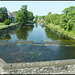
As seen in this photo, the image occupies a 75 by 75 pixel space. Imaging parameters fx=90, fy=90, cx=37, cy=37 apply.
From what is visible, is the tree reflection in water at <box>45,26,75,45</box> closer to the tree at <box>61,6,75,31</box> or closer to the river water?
the river water

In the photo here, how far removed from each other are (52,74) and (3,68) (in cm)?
295

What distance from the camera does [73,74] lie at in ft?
17.8

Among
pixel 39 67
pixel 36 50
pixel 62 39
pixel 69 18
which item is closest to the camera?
pixel 39 67

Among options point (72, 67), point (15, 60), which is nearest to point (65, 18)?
point (15, 60)

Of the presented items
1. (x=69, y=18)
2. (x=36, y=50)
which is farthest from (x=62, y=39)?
(x=36, y=50)

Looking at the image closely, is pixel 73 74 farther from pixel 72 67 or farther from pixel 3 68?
pixel 3 68

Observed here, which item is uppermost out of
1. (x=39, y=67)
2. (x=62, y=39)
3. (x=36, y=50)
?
(x=39, y=67)

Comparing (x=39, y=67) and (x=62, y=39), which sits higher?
(x=39, y=67)

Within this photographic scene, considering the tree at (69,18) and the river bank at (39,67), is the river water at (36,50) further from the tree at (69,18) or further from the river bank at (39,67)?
the tree at (69,18)

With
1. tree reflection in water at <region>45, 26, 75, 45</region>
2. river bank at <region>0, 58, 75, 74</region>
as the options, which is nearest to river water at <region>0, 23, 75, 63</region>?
tree reflection in water at <region>45, 26, 75, 45</region>

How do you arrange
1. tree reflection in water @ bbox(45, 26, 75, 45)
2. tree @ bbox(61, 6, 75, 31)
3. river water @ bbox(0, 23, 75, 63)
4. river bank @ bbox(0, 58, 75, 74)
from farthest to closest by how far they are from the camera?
tree @ bbox(61, 6, 75, 31), tree reflection in water @ bbox(45, 26, 75, 45), river water @ bbox(0, 23, 75, 63), river bank @ bbox(0, 58, 75, 74)

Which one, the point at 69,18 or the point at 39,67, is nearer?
the point at 39,67

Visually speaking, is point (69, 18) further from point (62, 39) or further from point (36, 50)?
point (36, 50)

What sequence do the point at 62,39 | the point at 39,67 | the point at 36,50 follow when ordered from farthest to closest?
the point at 62,39 < the point at 36,50 < the point at 39,67
